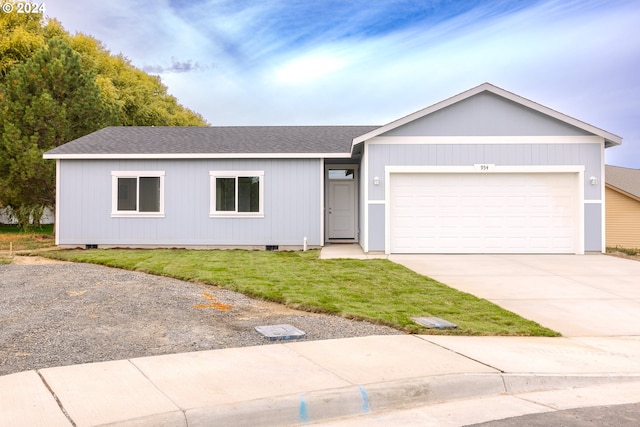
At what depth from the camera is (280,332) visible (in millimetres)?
6820

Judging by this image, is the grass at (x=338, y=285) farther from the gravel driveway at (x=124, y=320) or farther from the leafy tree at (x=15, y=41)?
the leafy tree at (x=15, y=41)

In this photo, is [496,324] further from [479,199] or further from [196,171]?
[196,171]

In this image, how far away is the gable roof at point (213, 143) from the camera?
1753 cm

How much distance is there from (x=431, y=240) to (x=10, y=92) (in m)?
16.8

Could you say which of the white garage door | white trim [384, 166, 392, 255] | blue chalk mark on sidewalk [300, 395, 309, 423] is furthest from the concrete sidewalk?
the white garage door

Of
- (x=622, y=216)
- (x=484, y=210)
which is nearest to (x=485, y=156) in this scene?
(x=484, y=210)

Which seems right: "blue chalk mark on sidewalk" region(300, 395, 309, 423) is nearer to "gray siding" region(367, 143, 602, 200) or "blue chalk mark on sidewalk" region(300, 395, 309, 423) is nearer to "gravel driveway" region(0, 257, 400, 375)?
"gravel driveway" region(0, 257, 400, 375)

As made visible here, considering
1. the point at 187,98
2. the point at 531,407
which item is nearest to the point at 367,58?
the point at 531,407

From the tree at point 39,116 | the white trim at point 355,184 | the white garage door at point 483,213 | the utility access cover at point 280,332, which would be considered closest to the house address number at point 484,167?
the white garage door at point 483,213

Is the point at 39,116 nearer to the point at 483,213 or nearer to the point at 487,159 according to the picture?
the point at 487,159

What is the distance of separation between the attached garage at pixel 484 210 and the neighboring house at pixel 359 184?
0.03m

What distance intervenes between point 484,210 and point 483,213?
90mm

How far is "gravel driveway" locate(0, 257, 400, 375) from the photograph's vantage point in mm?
6027

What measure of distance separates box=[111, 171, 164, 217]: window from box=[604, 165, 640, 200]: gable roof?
1916cm
